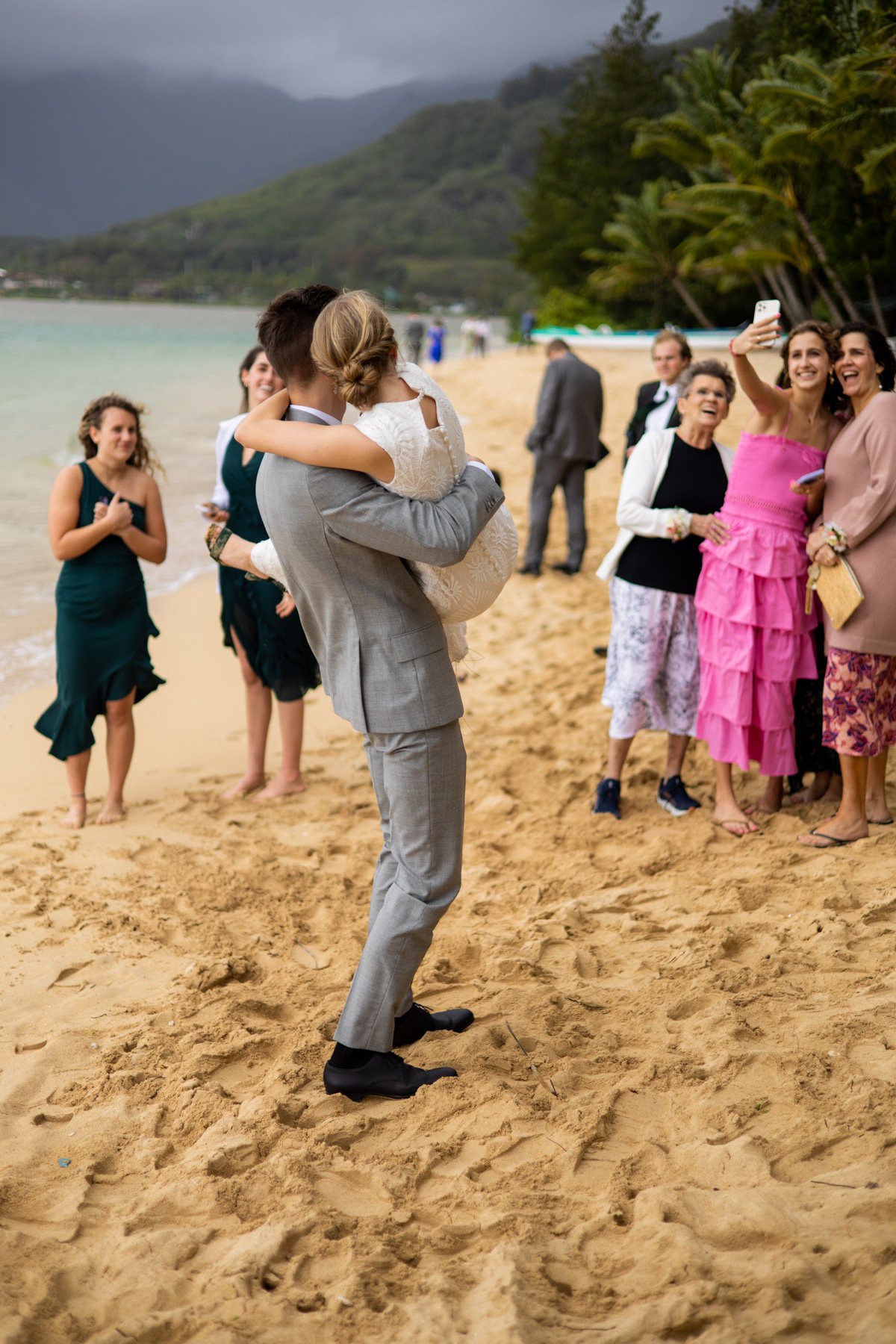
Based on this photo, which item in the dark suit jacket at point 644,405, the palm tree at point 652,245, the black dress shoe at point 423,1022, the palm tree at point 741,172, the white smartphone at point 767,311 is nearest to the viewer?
the black dress shoe at point 423,1022

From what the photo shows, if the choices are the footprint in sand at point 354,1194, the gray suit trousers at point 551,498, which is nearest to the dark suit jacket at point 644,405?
the gray suit trousers at point 551,498

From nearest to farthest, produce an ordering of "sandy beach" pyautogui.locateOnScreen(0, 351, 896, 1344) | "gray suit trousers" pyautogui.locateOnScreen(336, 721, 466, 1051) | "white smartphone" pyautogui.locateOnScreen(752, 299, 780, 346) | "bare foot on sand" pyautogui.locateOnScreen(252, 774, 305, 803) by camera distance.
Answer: "sandy beach" pyautogui.locateOnScreen(0, 351, 896, 1344)
"gray suit trousers" pyautogui.locateOnScreen(336, 721, 466, 1051)
"white smartphone" pyautogui.locateOnScreen(752, 299, 780, 346)
"bare foot on sand" pyautogui.locateOnScreen(252, 774, 305, 803)

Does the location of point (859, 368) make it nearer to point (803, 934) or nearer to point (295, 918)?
point (803, 934)

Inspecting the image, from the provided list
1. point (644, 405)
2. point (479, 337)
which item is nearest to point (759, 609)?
point (644, 405)

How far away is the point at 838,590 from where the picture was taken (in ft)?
12.8

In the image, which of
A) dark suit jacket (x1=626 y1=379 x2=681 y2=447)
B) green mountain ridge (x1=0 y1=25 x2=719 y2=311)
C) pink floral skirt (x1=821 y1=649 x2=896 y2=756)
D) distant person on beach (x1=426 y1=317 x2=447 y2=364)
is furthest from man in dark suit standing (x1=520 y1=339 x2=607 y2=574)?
green mountain ridge (x1=0 y1=25 x2=719 y2=311)

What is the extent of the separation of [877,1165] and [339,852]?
266cm

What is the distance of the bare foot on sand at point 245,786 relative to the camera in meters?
5.03

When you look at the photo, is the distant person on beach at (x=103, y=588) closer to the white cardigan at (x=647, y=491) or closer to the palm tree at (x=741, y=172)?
the white cardigan at (x=647, y=491)

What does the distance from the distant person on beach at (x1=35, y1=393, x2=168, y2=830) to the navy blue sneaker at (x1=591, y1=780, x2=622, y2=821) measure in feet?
7.02

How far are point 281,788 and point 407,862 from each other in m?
2.59

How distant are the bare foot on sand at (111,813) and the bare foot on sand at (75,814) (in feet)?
0.26

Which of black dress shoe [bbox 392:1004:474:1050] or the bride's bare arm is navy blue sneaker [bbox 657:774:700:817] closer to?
black dress shoe [bbox 392:1004:474:1050]

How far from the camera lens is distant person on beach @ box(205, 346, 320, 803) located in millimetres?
4691
